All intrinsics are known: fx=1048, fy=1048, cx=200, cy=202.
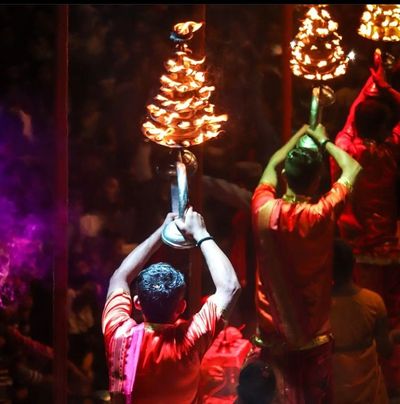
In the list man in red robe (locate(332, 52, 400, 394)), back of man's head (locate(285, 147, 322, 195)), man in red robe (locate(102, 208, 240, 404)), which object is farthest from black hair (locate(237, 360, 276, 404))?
back of man's head (locate(285, 147, 322, 195))

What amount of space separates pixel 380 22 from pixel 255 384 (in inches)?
36.2

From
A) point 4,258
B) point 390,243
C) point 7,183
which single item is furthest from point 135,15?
point 390,243

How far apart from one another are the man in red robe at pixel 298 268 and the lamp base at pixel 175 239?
177 mm

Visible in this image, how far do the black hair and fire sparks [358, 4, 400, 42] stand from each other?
0.83 m

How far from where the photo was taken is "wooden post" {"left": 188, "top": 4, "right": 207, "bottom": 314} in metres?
2.49

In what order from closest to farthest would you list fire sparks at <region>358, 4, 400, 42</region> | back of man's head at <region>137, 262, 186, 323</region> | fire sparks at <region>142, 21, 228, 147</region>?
back of man's head at <region>137, 262, 186, 323</region> → fire sparks at <region>142, 21, 228, 147</region> → fire sparks at <region>358, 4, 400, 42</region>

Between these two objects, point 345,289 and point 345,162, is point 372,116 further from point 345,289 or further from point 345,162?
point 345,289

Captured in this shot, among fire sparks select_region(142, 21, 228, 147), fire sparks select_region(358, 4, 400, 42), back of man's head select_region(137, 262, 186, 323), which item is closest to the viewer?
back of man's head select_region(137, 262, 186, 323)

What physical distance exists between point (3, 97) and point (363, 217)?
3.00 ft

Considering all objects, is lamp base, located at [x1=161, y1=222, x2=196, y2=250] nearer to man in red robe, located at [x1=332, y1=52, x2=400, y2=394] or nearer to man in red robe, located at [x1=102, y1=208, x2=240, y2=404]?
man in red robe, located at [x1=102, y1=208, x2=240, y2=404]

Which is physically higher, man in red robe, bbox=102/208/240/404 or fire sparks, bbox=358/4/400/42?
fire sparks, bbox=358/4/400/42

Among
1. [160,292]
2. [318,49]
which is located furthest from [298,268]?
[318,49]

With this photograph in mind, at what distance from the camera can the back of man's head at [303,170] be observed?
7.97 ft

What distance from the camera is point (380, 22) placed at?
253 centimetres
